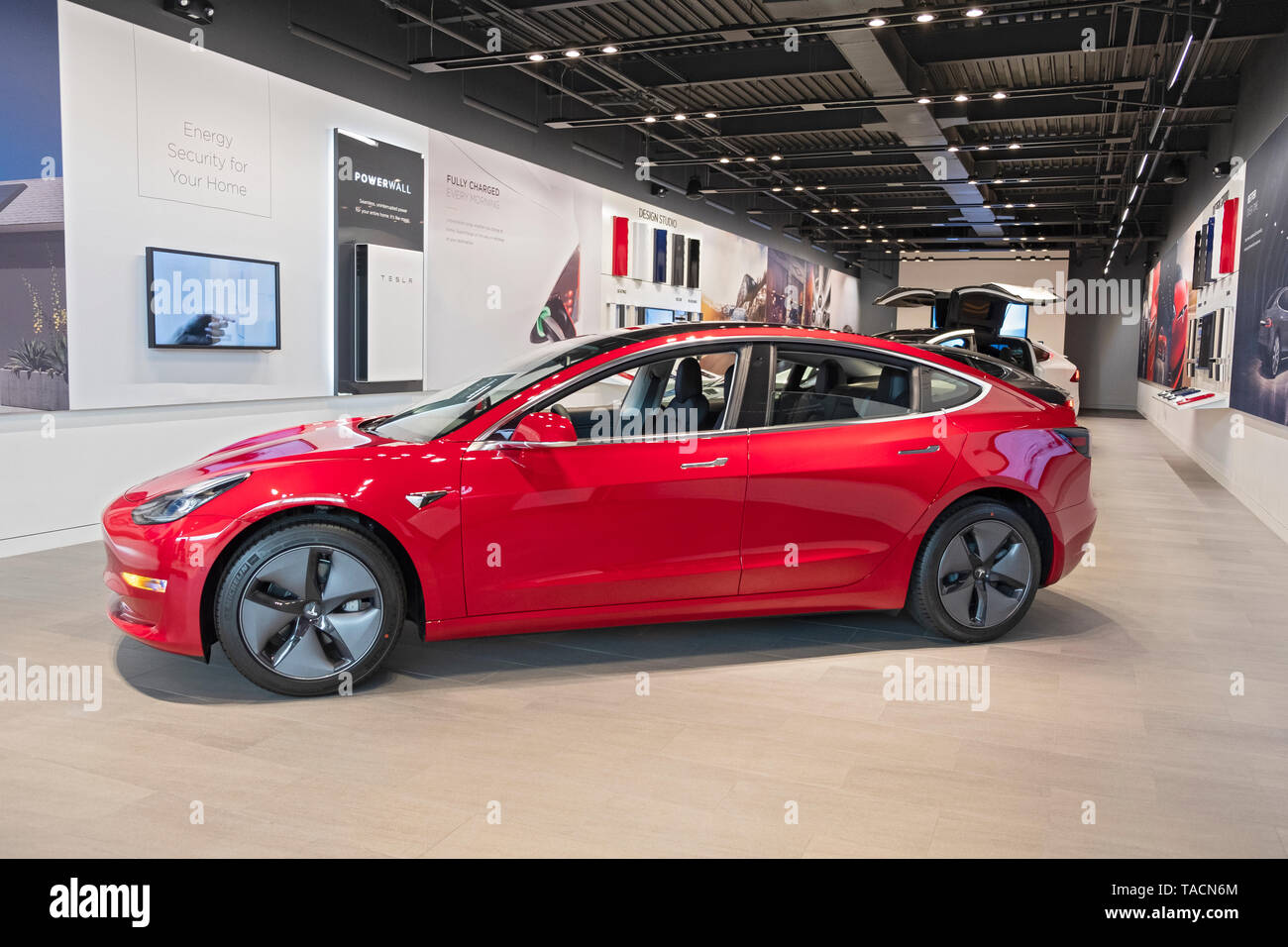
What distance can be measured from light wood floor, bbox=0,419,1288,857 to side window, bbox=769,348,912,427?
996 mm

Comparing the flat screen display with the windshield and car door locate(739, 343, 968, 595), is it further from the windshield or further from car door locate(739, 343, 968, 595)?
car door locate(739, 343, 968, 595)

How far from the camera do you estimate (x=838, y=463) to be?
4.01 meters

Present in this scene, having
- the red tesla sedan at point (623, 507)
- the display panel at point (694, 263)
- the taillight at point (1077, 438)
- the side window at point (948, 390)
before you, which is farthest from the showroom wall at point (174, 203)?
the display panel at point (694, 263)

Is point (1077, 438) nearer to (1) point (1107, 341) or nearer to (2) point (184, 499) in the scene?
(2) point (184, 499)

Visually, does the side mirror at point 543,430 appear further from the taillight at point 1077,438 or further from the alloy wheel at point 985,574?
the taillight at point 1077,438

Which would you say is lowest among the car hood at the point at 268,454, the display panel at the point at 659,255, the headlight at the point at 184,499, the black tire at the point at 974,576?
the black tire at the point at 974,576

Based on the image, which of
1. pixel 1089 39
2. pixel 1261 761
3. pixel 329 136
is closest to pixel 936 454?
pixel 1261 761

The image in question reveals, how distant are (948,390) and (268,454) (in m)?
2.74

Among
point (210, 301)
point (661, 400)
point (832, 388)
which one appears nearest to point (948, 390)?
point (832, 388)

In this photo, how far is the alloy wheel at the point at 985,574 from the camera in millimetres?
4219

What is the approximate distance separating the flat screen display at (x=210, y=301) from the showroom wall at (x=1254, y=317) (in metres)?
7.76

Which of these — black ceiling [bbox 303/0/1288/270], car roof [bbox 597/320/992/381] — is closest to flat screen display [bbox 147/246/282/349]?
black ceiling [bbox 303/0/1288/270]

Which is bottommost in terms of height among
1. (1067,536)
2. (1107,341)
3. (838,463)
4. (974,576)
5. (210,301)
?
(974,576)
